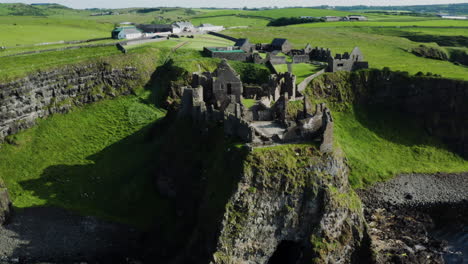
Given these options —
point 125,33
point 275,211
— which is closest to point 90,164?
point 275,211

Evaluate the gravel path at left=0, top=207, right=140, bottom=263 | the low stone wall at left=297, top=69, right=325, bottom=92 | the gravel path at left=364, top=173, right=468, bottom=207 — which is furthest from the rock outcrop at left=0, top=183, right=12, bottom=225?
the gravel path at left=364, top=173, right=468, bottom=207

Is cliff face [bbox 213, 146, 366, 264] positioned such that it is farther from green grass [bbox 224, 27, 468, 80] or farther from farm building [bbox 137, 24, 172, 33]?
farm building [bbox 137, 24, 172, 33]

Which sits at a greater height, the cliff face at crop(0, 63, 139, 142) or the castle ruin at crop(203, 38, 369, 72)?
the castle ruin at crop(203, 38, 369, 72)

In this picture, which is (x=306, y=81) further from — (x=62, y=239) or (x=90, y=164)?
(x=62, y=239)

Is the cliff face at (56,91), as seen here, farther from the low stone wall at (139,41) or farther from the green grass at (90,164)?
the low stone wall at (139,41)

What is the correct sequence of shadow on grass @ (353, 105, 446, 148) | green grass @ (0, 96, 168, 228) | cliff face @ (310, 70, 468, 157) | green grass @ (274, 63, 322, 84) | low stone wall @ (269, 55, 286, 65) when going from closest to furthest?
green grass @ (0, 96, 168, 228)
shadow on grass @ (353, 105, 446, 148)
cliff face @ (310, 70, 468, 157)
green grass @ (274, 63, 322, 84)
low stone wall @ (269, 55, 286, 65)

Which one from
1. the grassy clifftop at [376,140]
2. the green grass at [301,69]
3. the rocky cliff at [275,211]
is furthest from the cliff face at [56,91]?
the rocky cliff at [275,211]
